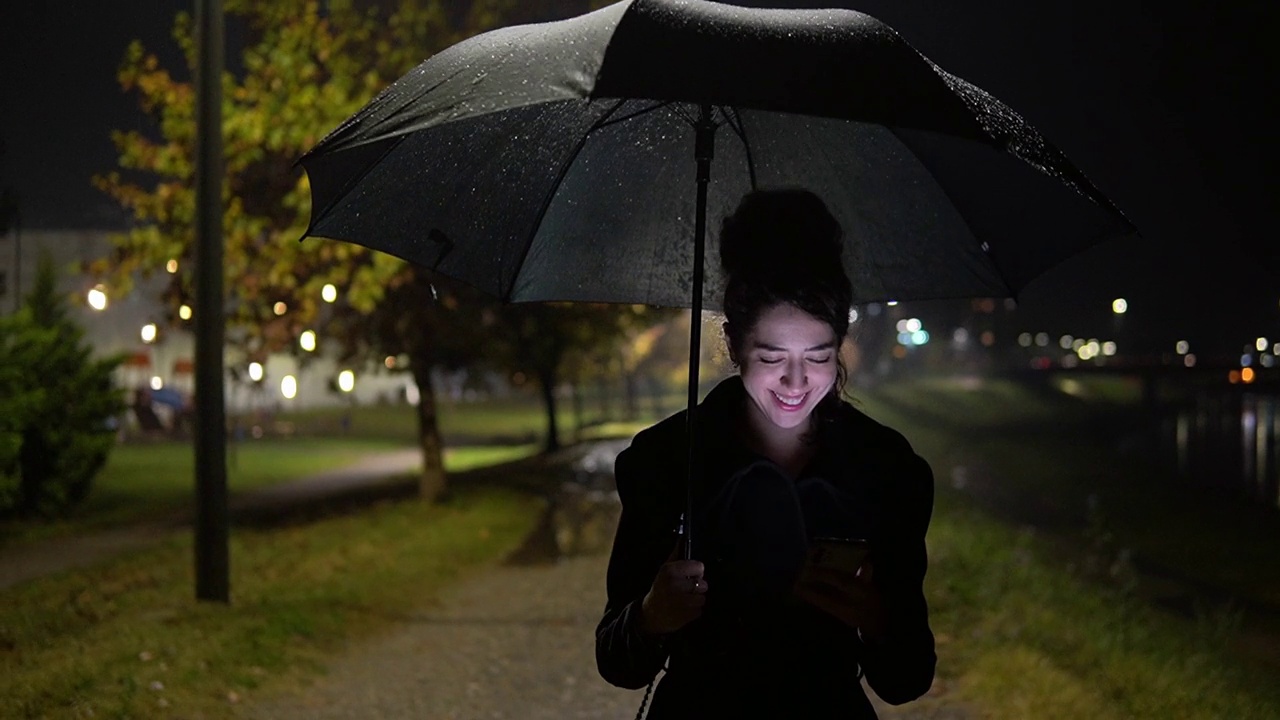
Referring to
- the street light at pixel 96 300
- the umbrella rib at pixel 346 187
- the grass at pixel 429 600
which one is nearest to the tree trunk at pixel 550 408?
the grass at pixel 429 600

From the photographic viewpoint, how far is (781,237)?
246cm

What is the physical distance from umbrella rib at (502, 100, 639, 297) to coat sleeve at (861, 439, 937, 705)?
1334mm

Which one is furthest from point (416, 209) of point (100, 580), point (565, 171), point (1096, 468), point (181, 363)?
point (181, 363)

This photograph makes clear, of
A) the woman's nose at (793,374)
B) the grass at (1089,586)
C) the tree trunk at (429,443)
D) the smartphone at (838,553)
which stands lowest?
the grass at (1089,586)

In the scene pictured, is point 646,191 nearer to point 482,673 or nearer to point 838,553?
point 838,553

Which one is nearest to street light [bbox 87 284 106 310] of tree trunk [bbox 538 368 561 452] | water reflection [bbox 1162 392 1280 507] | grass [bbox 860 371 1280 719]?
tree trunk [bbox 538 368 561 452]

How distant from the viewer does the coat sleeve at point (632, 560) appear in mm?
2402

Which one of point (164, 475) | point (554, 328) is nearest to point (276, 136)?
point (554, 328)

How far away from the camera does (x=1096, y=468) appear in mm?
→ 40094

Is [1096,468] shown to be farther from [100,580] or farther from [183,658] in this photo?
[183,658]

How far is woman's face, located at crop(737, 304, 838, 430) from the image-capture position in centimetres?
242

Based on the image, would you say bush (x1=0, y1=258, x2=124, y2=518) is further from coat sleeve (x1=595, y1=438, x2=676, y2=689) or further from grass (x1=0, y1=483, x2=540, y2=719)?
coat sleeve (x1=595, y1=438, x2=676, y2=689)

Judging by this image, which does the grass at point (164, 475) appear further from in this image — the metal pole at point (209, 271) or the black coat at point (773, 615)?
the black coat at point (773, 615)

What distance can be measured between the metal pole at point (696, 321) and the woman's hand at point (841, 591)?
0.23 meters
